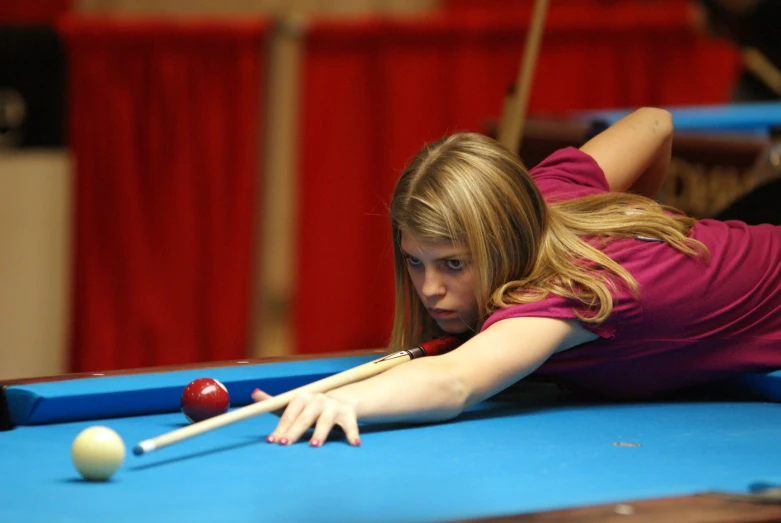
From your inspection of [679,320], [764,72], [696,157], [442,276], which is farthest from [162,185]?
[679,320]

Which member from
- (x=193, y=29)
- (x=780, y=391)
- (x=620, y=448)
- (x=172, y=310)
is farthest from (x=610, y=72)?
(x=620, y=448)

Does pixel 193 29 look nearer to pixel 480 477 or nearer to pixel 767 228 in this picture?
pixel 767 228

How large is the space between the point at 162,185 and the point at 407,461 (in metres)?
3.91

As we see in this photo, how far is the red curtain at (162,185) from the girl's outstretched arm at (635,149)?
2900mm

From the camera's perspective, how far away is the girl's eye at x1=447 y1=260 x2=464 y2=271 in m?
2.04

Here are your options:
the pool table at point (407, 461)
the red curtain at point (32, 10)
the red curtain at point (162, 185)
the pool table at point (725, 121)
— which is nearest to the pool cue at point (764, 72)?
the pool table at point (725, 121)

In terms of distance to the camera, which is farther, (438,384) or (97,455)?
(438,384)

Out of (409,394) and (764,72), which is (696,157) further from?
(409,394)

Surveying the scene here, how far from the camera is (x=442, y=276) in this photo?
2041 mm

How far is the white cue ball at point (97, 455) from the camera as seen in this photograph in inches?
59.7

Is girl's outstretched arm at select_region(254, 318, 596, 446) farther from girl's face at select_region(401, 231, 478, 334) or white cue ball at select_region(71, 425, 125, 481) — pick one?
white cue ball at select_region(71, 425, 125, 481)

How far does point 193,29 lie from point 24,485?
404 centimetres

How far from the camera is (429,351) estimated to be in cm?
213

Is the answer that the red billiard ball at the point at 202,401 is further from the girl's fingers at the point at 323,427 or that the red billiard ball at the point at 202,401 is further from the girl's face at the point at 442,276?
the girl's face at the point at 442,276
